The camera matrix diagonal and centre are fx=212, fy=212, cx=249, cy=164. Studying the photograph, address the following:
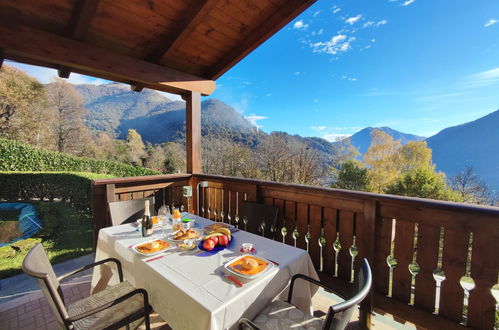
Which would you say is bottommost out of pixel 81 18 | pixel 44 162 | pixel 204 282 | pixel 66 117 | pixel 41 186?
pixel 41 186

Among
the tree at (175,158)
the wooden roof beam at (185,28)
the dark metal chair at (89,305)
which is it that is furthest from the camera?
the tree at (175,158)

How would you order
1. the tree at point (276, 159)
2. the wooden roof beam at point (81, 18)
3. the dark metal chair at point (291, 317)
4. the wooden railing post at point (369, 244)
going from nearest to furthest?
the dark metal chair at point (291, 317) < the wooden railing post at point (369, 244) < the wooden roof beam at point (81, 18) < the tree at point (276, 159)

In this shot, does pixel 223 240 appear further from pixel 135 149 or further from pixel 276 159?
pixel 135 149

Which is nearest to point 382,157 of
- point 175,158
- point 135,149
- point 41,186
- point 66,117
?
point 175,158

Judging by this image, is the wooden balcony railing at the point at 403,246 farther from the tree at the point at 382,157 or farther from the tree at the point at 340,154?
the tree at the point at 382,157

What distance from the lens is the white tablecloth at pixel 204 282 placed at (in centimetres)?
93

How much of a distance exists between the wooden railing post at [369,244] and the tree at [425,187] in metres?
12.9

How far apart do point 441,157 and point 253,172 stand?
2234 centimetres

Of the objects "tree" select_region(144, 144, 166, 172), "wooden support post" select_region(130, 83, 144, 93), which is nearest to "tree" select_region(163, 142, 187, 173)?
"tree" select_region(144, 144, 166, 172)

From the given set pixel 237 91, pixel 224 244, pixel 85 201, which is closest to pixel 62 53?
pixel 224 244

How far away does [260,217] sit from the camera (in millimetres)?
2160

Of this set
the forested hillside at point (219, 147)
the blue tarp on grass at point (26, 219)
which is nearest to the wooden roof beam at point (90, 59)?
the blue tarp on grass at point (26, 219)

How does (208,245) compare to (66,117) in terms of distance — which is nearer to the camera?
(208,245)

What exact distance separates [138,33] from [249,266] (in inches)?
115
